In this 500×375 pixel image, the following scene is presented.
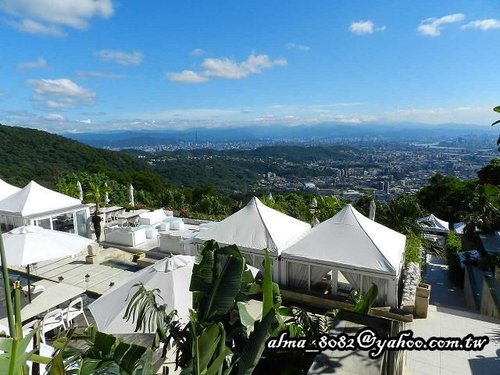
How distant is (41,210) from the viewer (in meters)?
13.2

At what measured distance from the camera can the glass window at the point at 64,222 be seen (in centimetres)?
1394

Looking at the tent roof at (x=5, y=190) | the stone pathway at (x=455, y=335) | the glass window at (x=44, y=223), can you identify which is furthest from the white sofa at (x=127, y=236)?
the stone pathway at (x=455, y=335)

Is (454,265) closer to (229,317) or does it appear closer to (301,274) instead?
(301,274)

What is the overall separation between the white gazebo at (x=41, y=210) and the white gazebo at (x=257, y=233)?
6820mm

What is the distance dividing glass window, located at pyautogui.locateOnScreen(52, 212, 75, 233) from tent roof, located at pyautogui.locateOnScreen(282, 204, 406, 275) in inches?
390

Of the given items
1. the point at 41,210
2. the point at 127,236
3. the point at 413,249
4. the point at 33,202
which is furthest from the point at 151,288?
the point at 33,202

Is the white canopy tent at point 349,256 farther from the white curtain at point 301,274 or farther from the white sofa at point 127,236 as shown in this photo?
the white sofa at point 127,236

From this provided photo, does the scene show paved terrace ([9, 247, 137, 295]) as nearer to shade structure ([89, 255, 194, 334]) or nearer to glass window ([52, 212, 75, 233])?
glass window ([52, 212, 75, 233])

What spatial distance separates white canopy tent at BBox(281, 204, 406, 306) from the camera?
26.9ft

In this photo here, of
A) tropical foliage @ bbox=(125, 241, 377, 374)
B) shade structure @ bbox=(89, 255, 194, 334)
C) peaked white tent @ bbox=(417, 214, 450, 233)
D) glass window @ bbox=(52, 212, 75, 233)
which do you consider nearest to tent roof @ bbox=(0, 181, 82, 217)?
glass window @ bbox=(52, 212, 75, 233)

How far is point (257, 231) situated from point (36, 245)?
5.51 meters

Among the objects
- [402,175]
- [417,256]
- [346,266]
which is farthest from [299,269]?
[402,175]

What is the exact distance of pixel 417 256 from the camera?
10711mm

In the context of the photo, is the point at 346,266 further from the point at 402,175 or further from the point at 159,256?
the point at 402,175
